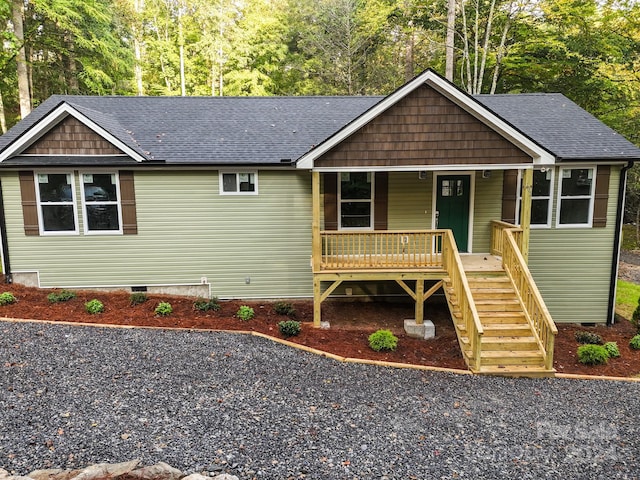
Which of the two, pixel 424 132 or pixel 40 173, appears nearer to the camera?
pixel 424 132

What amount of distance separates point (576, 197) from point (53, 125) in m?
12.9

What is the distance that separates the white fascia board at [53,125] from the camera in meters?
9.03

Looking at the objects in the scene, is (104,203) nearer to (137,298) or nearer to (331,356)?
(137,298)

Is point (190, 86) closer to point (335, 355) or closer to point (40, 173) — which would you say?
point (40, 173)

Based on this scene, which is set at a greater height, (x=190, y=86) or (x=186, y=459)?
(x=190, y=86)

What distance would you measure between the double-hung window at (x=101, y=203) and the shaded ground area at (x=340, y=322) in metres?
1.71

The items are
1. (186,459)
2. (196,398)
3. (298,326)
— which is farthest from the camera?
(298,326)

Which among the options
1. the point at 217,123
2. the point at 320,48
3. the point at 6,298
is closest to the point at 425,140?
the point at 217,123

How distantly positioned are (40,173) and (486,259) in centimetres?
1107

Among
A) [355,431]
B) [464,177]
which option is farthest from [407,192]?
[355,431]

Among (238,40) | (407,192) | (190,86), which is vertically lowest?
(407,192)

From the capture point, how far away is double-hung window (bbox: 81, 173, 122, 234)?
9766mm

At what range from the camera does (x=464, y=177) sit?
1023 cm

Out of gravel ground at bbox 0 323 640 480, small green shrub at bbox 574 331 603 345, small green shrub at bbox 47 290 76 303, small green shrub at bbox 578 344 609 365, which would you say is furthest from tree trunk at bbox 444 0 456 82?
small green shrub at bbox 47 290 76 303
